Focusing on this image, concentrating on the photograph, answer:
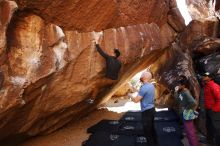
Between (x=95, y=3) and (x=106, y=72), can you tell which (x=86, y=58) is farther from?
(x=95, y=3)

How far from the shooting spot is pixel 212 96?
228 inches

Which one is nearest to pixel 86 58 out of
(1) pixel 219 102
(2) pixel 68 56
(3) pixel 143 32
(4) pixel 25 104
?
(2) pixel 68 56

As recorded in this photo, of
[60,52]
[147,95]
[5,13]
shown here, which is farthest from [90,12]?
[147,95]

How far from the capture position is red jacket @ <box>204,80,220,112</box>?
5656mm

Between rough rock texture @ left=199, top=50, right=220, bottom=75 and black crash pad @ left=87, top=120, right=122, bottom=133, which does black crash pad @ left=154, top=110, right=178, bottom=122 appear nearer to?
black crash pad @ left=87, top=120, right=122, bottom=133

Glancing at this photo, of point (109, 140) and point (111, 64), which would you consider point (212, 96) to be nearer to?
point (111, 64)

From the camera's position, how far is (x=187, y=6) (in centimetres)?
1284

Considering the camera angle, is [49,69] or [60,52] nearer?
[49,69]

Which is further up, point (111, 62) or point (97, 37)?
point (97, 37)

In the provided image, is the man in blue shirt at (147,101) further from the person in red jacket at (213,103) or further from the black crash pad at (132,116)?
the black crash pad at (132,116)

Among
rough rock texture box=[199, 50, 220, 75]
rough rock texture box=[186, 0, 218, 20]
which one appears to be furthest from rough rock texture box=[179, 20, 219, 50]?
rough rock texture box=[199, 50, 220, 75]

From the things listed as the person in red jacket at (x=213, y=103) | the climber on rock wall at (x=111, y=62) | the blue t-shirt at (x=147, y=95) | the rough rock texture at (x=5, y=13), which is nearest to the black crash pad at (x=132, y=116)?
the climber on rock wall at (x=111, y=62)

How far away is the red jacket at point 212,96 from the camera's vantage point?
5.66 m

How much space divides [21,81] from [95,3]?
2.42 meters
